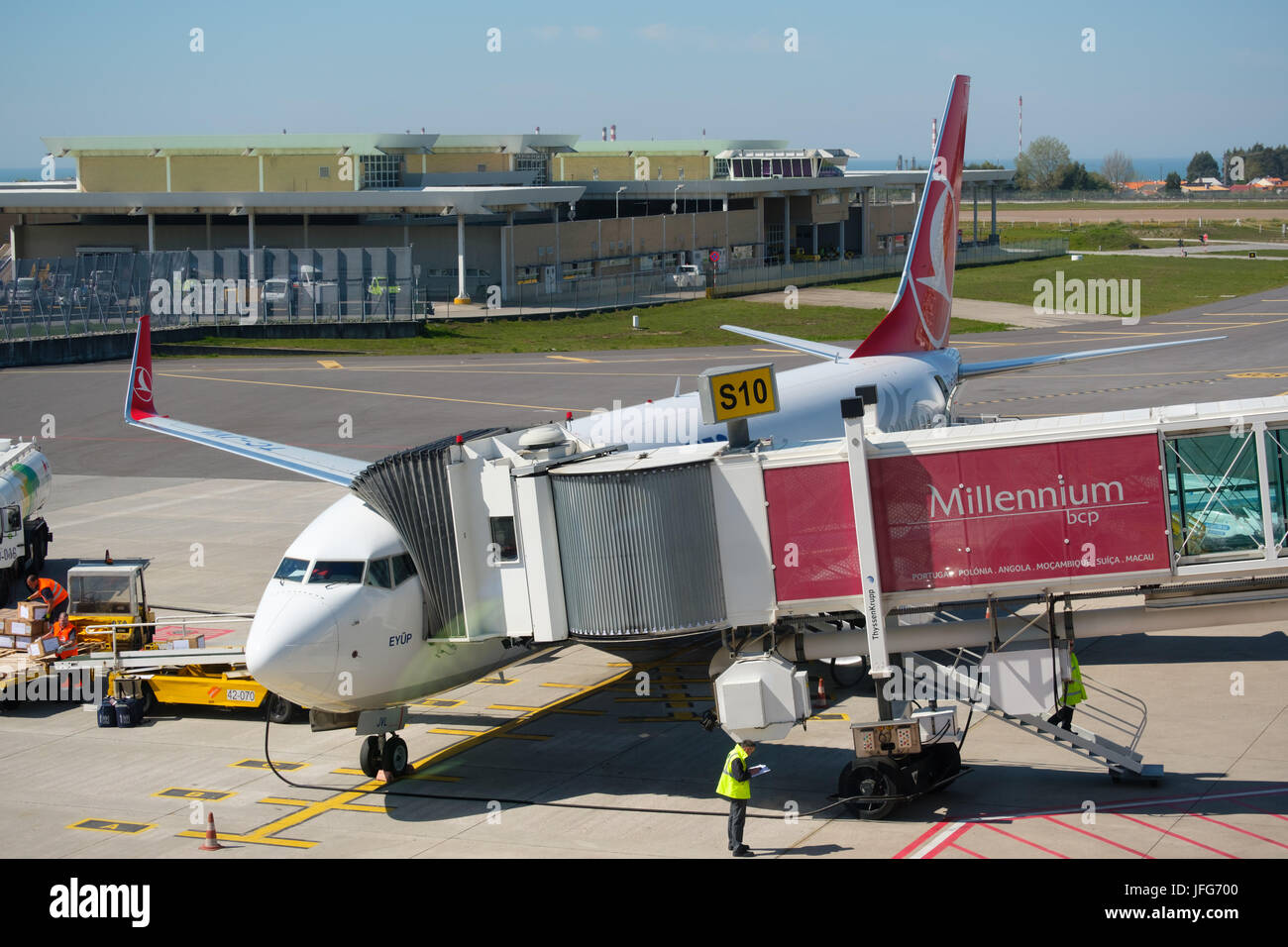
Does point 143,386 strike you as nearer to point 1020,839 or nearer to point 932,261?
point 932,261

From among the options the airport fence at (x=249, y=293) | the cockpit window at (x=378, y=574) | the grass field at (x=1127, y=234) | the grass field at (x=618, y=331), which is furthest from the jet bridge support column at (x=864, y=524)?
the grass field at (x=1127, y=234)

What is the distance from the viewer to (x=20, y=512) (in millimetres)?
38406

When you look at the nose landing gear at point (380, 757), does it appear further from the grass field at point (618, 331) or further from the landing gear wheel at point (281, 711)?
the grass field at point (618, 331)

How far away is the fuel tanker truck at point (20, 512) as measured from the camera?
123 ft

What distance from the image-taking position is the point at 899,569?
21500mm

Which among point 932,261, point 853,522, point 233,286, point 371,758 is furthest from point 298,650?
point 233,286

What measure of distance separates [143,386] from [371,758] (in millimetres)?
→ 17126

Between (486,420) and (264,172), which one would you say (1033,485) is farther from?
(264,172)

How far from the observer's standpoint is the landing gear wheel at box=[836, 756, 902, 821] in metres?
21.2

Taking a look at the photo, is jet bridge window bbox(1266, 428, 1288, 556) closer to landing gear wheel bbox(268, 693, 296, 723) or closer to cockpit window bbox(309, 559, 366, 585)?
cockpit window bbox(309, 559, 366, 585)

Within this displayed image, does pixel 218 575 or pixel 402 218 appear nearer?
pixel 218 575

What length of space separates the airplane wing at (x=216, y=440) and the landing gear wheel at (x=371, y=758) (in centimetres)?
997
